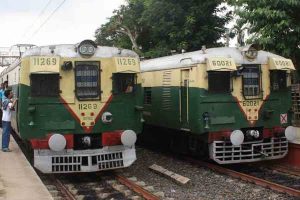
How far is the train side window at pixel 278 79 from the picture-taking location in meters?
11.9

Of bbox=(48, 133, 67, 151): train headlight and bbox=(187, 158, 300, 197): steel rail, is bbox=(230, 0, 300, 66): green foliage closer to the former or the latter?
bbox=(187, 158, 300, 197): steel rail

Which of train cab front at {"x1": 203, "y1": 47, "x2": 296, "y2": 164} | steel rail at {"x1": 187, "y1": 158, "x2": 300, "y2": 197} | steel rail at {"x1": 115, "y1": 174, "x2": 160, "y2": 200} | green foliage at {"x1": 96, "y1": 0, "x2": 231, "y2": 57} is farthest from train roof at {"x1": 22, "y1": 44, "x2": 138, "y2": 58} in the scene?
green foliage at {"x1": 96, "y1": 0, "x2": 231, "y2": 57}

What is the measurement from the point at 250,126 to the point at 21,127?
524 centimetres

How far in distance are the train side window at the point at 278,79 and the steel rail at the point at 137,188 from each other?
428 centimetres

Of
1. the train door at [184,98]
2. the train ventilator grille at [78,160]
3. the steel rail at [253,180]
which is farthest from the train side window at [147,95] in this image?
the train ventilator grille at [78,160]

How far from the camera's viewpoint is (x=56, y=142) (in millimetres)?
9703

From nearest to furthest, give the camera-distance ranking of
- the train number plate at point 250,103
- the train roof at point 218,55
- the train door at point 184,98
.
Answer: the train roof at point 218,55 → the train number plate at point 250,103 → the train door at point 184,98

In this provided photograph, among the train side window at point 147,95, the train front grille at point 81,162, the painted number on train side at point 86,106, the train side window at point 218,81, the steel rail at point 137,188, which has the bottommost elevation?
the steel rail at point 137,188

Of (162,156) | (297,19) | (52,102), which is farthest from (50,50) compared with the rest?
(297,19)

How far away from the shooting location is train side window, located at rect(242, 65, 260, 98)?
38.0 ft

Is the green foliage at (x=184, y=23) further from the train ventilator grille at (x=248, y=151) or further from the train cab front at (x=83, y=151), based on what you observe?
the train cab front at (x=83, y=151)

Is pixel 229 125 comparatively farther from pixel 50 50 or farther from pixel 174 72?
pixel 50 50

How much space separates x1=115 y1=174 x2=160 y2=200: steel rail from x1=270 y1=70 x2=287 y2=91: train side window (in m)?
4.28

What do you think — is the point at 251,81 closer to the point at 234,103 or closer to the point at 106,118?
the point at 234,103
